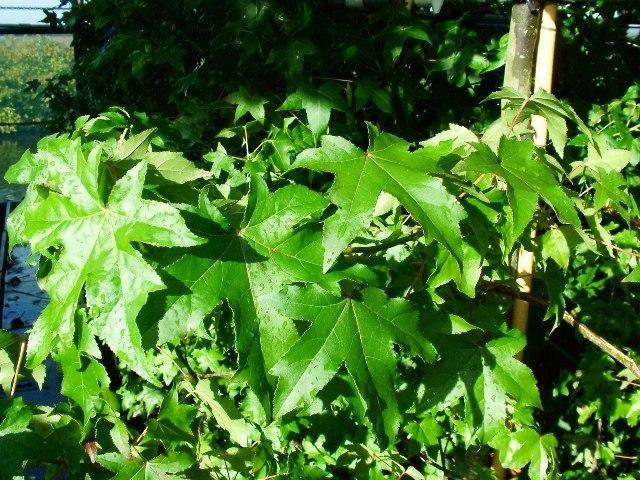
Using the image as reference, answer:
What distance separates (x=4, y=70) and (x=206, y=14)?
5.13 m

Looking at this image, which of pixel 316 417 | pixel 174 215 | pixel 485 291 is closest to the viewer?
pixel 174 215

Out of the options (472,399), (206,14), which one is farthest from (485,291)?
(206,14)

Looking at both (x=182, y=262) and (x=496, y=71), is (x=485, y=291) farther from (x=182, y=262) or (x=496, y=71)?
(x=496, y=71)

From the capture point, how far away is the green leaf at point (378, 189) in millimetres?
842

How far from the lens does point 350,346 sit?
896 millimetres

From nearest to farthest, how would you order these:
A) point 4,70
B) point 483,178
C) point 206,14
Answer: point 483,178 → point 206,14 → point 4,70

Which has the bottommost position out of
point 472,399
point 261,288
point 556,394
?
point 556,394

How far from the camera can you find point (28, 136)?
561cm

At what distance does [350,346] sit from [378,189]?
0.23m

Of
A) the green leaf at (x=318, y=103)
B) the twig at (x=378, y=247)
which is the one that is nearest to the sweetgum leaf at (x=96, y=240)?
the twig at (x=378, y=247)

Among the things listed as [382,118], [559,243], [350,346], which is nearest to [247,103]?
[382,118]

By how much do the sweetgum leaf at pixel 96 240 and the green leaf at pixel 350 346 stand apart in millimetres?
191

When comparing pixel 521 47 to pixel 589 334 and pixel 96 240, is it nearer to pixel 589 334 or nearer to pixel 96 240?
pixel 589 334

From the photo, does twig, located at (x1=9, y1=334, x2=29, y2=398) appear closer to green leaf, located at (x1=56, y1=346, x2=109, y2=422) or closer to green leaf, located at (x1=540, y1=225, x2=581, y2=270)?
green leaf, located at (x1=56, y1=346, x2=109, y2=422)
